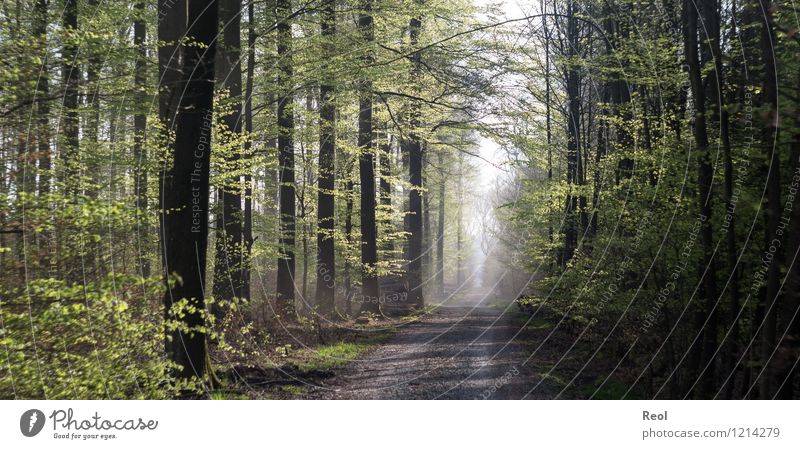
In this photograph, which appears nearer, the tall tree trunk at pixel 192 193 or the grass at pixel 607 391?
the tall tree trunk at pixel 192 193

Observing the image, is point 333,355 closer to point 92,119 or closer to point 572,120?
point 92,119

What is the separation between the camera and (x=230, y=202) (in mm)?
13906

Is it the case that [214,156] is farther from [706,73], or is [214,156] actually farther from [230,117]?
[706,73]

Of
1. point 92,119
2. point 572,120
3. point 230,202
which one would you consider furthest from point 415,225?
point 92,119

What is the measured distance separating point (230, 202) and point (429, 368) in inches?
237

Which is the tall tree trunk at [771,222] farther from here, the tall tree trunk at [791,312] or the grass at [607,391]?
the grass at [607,391]

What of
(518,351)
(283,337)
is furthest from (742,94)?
(283,337)

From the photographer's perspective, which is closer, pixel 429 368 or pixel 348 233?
Result: pixel 429 368

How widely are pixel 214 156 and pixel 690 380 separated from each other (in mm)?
9497

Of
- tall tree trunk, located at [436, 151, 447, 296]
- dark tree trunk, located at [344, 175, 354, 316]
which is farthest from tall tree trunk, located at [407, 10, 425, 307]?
tall tree trunk, located at [436, 151, 447, 296]
